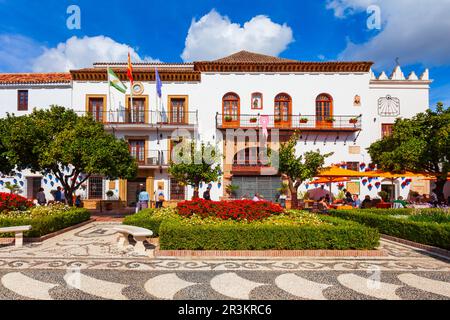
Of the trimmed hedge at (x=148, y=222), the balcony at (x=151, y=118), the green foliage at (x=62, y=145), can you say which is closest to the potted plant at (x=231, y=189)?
the balcony at (x=151, y=118)

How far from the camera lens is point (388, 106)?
21.4 meters

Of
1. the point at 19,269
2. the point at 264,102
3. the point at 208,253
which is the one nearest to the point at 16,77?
the point at 264,102

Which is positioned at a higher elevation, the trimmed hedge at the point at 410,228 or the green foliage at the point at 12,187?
the green foliage at the point at 12,187

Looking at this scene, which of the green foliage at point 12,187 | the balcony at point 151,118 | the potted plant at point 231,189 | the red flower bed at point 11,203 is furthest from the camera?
the balcony at point 151,118

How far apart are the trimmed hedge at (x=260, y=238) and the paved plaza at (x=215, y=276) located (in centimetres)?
41

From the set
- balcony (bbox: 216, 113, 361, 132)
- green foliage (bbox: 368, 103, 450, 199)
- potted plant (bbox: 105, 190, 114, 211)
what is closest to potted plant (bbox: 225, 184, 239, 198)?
balcony (bbox: 216, 113, 361, 132)

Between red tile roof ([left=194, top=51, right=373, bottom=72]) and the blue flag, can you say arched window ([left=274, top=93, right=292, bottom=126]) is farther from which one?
the blue flag

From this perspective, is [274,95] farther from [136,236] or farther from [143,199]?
[136,236]

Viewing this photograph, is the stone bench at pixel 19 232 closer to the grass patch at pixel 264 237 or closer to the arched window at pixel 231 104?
the grass patch at pixel 264 237

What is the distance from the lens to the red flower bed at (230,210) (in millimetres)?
8820

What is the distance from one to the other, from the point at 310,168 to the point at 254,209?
6060 millimetres

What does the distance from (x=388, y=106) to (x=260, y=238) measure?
18.8 metres

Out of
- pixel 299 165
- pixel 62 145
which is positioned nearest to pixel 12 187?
pixel 62 145
